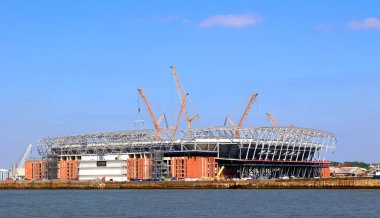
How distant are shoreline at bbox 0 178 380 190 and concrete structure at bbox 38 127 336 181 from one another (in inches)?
872

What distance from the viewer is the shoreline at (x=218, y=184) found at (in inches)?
4663

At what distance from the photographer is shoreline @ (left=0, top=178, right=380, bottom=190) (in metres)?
118

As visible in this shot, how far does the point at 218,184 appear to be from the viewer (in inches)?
5300

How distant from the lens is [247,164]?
17912 cm

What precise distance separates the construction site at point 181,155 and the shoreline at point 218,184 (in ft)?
59.3

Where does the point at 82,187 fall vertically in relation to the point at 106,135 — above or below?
below

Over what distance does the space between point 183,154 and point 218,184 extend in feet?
135
